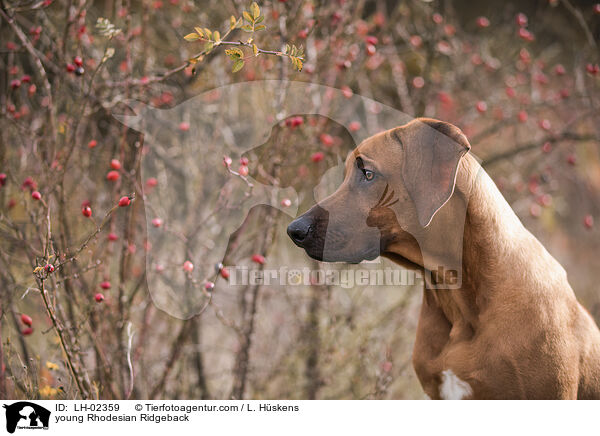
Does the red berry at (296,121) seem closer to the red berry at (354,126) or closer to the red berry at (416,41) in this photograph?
the red berry at (354,126)

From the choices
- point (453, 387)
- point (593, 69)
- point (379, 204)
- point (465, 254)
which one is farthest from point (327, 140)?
point (593, 69)

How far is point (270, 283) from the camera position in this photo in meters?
2.52

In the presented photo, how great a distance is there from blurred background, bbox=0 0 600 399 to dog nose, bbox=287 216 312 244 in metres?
0.23

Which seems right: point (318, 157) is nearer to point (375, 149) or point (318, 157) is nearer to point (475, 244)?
point (375, 149)

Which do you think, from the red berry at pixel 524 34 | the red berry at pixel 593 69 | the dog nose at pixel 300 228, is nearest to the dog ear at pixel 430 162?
the dog nose at pixel 300 228

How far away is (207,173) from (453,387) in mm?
1362

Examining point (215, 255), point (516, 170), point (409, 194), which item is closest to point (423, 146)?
point (409, 194)

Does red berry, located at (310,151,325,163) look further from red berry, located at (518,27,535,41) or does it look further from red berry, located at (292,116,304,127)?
red berry, located at (518,27,535,41)

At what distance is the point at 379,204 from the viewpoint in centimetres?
174

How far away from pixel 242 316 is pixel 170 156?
31.9 inches
